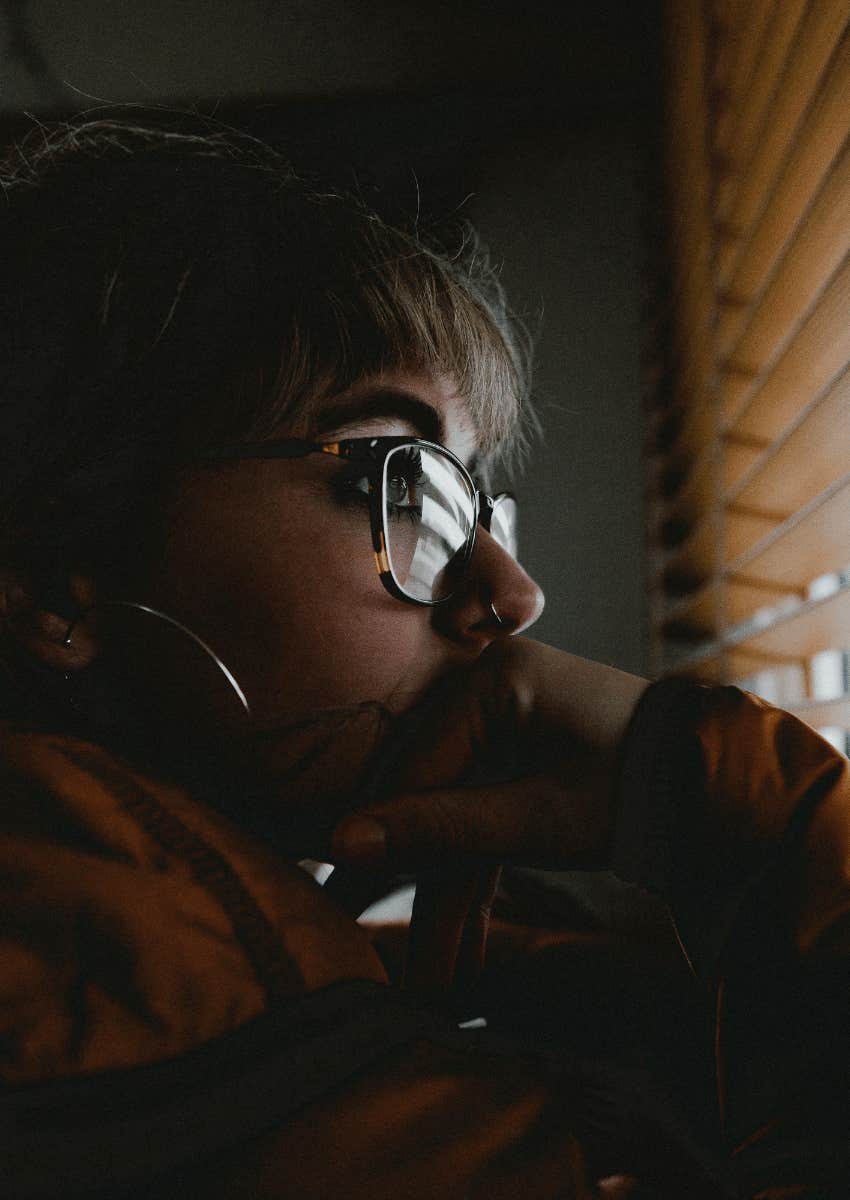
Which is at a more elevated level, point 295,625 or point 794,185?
point 794,185

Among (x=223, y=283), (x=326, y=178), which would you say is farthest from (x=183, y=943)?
(x=326, y=178)

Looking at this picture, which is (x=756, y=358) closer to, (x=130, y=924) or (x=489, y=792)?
(x=489, y=792)

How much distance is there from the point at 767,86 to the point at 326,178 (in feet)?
1.54

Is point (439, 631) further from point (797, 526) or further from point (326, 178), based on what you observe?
point (326, 178)

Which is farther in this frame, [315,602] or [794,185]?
[794,185]

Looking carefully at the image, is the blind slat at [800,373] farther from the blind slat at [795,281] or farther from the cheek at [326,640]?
the cheek at [326,640]

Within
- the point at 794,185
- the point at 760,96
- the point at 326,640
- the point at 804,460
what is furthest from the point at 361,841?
the point at 760,96

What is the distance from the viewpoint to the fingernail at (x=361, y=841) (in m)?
0.48

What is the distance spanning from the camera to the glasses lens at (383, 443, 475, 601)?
665 mm

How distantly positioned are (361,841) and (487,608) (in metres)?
0.25

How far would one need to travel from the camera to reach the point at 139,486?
69cm

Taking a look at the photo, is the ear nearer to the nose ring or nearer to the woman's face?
the woman's face

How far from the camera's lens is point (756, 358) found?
35.6 inches

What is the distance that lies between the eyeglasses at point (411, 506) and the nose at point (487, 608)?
1cm
